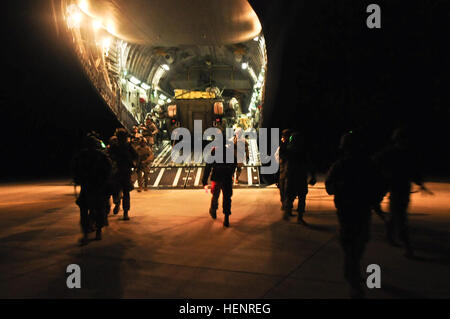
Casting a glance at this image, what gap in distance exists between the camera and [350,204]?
3.78 m

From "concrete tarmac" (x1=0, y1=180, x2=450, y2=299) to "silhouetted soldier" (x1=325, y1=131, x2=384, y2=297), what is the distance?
456mm

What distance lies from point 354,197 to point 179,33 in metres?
17.0

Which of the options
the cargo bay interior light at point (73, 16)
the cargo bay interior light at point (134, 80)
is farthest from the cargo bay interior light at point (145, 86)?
the cargo bay interior light at point (73, 16)

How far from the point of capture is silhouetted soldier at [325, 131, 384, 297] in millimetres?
3742

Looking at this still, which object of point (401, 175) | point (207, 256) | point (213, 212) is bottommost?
point (207, 256)

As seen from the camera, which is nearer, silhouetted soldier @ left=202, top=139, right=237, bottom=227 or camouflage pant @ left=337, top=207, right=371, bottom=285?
camouflage pant @ left=337, top=207, right=371, bottom=285

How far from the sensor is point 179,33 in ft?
62.1

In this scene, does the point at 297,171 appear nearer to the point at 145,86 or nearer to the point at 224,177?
the point at 224,177
